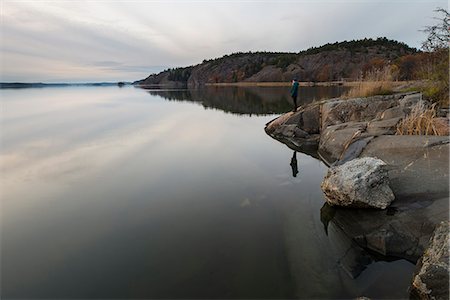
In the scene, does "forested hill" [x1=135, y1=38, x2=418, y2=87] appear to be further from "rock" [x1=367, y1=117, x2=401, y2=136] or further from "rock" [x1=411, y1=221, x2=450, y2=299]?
"rock" [x1=411, y1=221, x2=450, y2=299]

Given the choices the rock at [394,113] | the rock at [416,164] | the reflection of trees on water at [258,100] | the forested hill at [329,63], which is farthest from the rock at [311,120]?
the forested hill at [329,63]

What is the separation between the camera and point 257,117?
22234 mm

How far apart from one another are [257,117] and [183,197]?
1598 cm

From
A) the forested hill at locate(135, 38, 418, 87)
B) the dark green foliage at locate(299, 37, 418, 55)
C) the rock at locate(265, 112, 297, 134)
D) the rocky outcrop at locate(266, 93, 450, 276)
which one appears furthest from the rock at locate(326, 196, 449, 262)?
the dark green foliage at locate(299, 37, 418, 55)

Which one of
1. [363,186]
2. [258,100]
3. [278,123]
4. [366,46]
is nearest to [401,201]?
[363,186]

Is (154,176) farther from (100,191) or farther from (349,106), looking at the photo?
(349,106)

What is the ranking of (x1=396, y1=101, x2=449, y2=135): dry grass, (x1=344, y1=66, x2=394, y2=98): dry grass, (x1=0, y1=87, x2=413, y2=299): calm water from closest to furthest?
(x1=0, y1=87, x2=413, y2=299): calm water
(x1=396, y1=101, x2=449, y2=135): dry grass
(x1=344, y1=66, x2=394, y2=98): dry grass

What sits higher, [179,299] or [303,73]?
[303,73]

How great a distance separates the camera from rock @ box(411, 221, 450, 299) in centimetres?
336

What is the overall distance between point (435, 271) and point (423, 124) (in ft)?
20.7

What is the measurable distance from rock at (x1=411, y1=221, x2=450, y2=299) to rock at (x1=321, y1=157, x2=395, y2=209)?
189cm

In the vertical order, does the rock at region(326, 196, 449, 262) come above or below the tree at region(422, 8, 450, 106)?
below

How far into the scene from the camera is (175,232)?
5.49 m

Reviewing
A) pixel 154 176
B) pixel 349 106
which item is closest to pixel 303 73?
pixel 349 106
